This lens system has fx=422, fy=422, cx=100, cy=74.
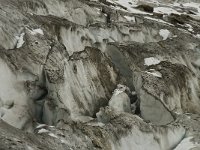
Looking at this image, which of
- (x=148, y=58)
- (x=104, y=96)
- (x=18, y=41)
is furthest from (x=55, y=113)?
(x=148, y=58)

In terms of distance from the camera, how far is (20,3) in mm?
27453

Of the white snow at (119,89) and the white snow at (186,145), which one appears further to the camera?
the white snow at (119,89)

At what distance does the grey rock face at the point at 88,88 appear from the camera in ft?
54.4

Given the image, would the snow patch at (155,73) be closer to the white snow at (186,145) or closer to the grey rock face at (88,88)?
the grey rock face at (88,88)

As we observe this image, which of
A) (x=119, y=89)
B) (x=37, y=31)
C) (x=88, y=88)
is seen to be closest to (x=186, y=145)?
(x=119, y=89)

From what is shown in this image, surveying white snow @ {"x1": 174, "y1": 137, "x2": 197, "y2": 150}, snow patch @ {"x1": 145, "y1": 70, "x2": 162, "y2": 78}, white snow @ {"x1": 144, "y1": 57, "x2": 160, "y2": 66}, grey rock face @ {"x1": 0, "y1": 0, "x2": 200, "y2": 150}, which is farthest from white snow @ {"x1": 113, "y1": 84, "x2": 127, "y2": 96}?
white snow @ {"x1": 174, "y1": 137, "x2": 197, "y2": 150}

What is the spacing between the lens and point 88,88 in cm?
2159

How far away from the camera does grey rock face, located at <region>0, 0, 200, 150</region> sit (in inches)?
653

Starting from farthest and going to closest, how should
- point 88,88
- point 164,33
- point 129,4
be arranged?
point 129,4
point 164,33
point 88,88

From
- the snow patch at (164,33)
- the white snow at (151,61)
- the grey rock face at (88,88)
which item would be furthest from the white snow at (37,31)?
the snow patch at (164,33)

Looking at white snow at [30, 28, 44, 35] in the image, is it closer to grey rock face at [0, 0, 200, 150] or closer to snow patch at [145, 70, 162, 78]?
grey rock face at [0, 0, 200, 150]

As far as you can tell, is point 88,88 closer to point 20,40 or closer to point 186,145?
point 20,40

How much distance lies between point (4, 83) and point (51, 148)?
5.65 metres

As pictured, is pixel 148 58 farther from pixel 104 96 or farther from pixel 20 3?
pixel 20 3
